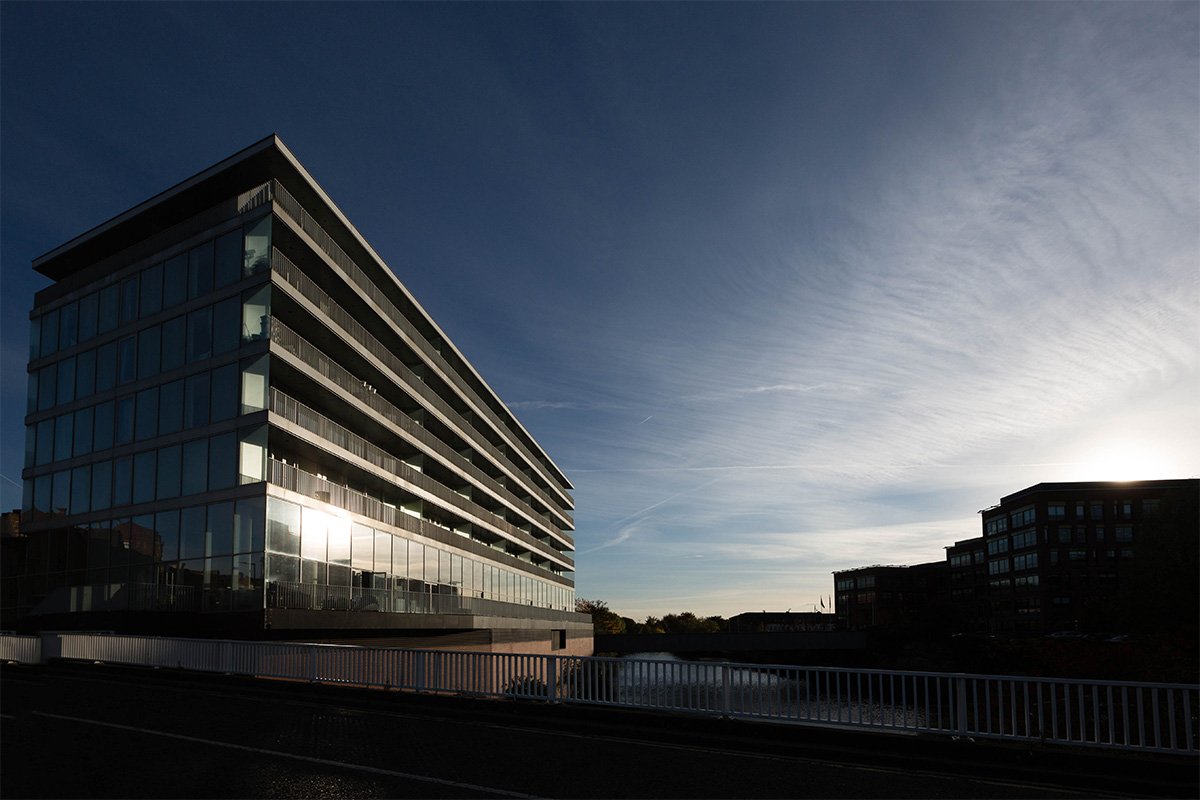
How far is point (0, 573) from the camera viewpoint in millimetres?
42312

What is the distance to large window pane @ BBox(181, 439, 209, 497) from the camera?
33594 mm

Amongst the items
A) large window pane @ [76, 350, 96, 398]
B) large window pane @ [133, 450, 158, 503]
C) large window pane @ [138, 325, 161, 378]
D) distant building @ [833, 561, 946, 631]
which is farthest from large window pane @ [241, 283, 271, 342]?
distant building @ [833, 561, 946, 631]

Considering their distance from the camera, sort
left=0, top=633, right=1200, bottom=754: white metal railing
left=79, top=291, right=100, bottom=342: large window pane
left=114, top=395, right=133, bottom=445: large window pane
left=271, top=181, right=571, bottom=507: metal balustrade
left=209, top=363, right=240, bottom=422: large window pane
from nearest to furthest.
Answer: left=0, top=633, right=1200, bottom=754: white metal railing → left=209, top=363, right=240, bottom=422: large window pane → left=271, top=181, right=571, bottom=507: metal balustrade → left=114, top=395, right=133, bottom=445: large window pane → left=79, top=291, right=100, bottom=342: large window pane

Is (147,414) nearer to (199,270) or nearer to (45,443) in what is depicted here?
(199,270)

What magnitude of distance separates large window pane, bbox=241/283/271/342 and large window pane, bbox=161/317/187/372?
4151 millimetres

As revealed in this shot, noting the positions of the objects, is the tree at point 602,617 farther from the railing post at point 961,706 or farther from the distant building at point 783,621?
the railing post at point 961,706

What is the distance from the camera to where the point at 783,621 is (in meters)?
172

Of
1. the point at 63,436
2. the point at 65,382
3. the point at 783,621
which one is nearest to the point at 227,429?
the point at 63,436

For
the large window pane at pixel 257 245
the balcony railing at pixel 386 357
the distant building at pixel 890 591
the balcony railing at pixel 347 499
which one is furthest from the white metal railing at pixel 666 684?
the distant building at pixel 890 591

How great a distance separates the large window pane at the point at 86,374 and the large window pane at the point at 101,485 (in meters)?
3.75

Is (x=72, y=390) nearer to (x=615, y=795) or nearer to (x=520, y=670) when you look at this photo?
(x=520, y=670)

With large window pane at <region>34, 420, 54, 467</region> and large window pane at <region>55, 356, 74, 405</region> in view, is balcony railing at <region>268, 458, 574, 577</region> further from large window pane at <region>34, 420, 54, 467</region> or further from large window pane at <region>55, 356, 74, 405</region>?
large window pane at <region>34, 420, 54, 467</region>

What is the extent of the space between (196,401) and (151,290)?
262 inches

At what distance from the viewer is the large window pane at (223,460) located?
3262cm
